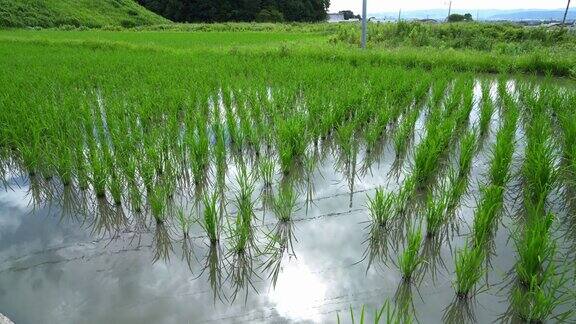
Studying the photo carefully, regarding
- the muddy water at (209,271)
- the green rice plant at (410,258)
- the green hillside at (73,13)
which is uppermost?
the green hillside at (73,13)

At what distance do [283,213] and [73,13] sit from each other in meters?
22.5

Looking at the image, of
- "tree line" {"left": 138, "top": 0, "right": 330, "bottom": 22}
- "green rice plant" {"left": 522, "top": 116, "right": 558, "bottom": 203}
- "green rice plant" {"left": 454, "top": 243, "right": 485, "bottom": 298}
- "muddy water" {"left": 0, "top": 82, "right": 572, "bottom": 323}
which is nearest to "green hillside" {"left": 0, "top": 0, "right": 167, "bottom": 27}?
"tree line" {"left": 138, "top": 0, "right": 330, "bottom": 22}

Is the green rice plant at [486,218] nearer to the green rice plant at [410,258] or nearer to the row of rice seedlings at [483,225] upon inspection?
the row of rice seedlings at [483,225]

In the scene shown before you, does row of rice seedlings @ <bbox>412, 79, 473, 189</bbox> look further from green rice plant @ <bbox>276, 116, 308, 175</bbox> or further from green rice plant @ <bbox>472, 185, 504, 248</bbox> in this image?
green rice plant @ <bbox>276, 116, 308, 175</bbox>

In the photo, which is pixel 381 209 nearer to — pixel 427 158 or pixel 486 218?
pixel 486 218

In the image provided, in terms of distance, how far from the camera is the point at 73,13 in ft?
68.7

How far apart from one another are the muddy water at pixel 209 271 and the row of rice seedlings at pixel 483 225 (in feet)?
0.22

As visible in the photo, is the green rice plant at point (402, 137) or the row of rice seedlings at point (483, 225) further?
the green rice plant at point (402, 137)

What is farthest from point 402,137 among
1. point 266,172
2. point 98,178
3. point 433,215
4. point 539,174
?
point 98,178

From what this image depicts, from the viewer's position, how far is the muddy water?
6.48 feet

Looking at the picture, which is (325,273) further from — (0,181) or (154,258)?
(0,181)

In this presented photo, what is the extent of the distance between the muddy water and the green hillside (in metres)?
19.0

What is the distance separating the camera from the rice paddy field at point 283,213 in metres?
2.00

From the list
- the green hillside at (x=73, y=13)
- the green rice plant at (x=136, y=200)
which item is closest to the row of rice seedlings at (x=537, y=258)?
the green rice plant at (x=136, y=200)
